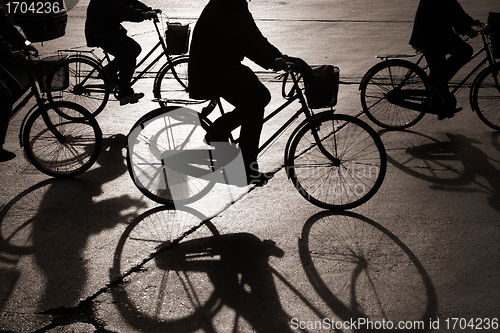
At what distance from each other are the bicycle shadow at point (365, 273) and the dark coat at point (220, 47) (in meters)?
1.43

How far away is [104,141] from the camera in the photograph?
6.96 metres

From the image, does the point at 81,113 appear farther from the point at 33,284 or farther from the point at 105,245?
→ the point at 33,284

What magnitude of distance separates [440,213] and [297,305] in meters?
1.94

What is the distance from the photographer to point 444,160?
6.09m

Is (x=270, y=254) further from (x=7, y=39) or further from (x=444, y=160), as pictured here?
(x=7, y=39)

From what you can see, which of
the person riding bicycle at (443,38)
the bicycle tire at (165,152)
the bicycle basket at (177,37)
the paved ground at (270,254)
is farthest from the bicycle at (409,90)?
the bicycle tire at (165,152)

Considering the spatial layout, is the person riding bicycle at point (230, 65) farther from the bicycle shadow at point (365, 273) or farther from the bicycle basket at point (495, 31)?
the bicycle basket at point (495, 31)

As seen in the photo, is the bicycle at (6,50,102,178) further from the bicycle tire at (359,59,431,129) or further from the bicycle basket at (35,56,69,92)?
the bicycle tire at (359,59,431,129)

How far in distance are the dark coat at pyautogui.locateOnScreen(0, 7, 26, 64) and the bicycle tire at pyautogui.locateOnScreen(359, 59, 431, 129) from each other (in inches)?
154

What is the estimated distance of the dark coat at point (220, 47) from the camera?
450 cm

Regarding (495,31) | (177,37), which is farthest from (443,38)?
(177,37)

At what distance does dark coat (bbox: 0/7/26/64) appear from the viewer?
542cm

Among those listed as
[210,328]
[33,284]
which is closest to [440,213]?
[210,328]

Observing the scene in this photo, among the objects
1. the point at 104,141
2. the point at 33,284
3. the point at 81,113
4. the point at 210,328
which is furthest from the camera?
A: the point at 104,141
